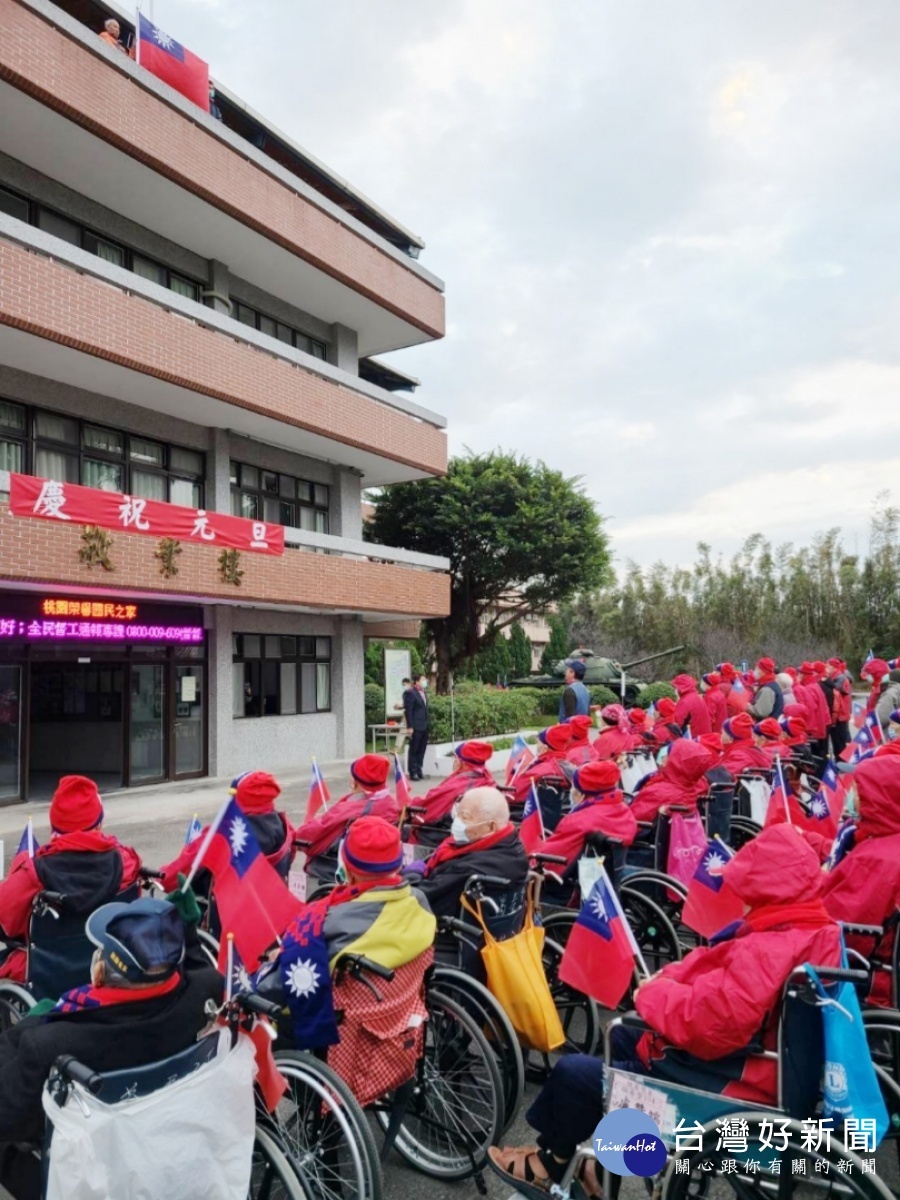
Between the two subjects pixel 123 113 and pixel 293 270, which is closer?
pixel 123 113

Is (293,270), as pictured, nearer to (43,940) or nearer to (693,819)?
(693,819)

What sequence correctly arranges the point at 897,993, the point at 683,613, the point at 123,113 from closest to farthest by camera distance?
the point at 897,993 < the point at 123,113 < the point at 683,613

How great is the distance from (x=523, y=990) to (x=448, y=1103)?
49cm

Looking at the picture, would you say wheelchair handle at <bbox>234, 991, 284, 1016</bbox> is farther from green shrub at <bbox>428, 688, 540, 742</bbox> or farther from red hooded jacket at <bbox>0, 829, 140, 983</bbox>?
green shrub at <bbox>428, 688, 540, 742</bbox>

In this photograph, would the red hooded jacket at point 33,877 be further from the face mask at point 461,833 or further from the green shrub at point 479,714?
the green shrub at point 479,714

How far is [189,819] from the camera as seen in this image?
11.9 metres

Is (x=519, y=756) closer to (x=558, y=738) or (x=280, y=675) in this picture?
(x=558, y=738)

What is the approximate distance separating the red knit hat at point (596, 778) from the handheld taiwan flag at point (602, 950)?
57.7 inches

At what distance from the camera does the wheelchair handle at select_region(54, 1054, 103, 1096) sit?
221 cm

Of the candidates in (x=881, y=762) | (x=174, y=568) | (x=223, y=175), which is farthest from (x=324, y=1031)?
(x=223, y=175)

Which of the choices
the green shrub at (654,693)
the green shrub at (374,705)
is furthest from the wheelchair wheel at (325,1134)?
the green shrub at (654,693)

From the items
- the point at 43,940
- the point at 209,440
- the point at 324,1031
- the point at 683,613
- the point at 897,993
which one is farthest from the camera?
the point at 683,613

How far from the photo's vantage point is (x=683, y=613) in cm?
3369

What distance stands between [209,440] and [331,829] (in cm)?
1218
